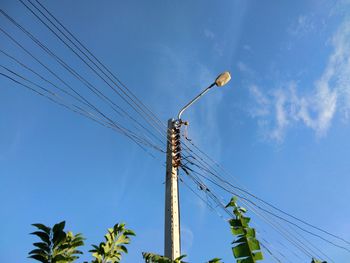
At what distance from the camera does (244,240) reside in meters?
5.19

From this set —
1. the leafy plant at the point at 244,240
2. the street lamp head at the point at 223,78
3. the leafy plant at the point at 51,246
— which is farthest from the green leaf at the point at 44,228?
the street lamp head at the point at 223,78

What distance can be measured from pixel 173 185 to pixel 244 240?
3.29 metres

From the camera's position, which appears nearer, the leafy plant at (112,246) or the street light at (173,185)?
the leafy plant at (112,246)

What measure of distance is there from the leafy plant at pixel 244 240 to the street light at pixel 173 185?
2.02 meters

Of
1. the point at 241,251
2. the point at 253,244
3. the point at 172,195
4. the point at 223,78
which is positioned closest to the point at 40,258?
the point at 241,251

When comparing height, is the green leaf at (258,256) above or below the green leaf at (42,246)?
above

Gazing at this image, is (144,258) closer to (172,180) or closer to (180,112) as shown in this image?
(172,180)

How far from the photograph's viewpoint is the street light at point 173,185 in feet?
23.7

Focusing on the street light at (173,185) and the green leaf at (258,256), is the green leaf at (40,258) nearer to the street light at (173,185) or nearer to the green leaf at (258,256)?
the green leaf at (258,256)

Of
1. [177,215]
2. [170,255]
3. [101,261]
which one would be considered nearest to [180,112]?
[177,215]

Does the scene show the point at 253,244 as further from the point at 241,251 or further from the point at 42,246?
the point at 42,246

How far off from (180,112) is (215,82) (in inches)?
50.5

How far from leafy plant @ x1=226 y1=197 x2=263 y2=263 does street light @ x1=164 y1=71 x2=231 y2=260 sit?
2.02 meters

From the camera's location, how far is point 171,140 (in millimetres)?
9445
